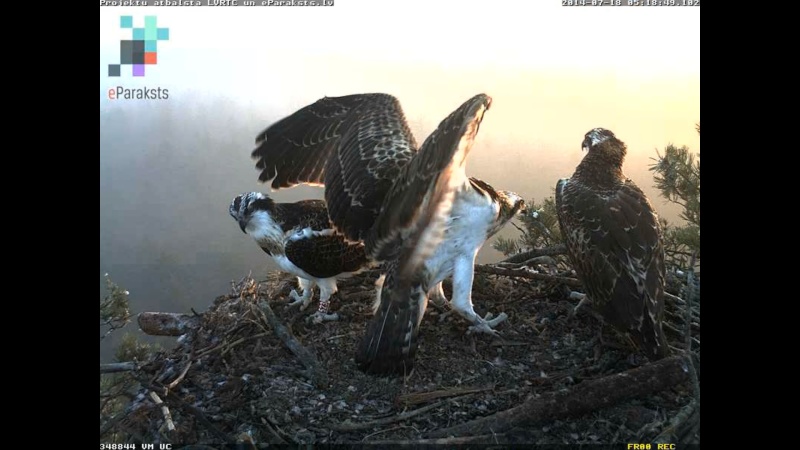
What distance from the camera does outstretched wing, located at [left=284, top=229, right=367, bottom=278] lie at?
8.61 ft

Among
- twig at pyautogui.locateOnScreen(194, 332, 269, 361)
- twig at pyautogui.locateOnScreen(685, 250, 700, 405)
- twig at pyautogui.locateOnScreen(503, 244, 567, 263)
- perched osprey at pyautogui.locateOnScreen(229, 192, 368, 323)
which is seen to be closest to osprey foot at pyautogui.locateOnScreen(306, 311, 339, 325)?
perched osprey at pyautogui.locateOnScreen(229, 192, 368, 323)

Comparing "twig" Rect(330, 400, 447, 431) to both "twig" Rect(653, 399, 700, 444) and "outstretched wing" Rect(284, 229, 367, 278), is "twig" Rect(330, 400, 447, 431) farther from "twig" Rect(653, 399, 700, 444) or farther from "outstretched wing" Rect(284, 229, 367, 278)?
"twig" Rect(653, 399, 700, 444)

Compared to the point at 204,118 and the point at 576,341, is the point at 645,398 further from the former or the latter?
the point at 204,118

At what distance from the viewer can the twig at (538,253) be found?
293 centimetres

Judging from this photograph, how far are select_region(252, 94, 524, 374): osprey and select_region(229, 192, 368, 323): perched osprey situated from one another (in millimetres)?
83

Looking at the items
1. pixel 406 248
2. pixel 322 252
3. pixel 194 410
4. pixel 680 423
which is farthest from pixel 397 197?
pixel 680 423

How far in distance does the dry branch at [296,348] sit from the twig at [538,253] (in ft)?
3.61

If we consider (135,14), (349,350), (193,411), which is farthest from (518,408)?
(135,14)

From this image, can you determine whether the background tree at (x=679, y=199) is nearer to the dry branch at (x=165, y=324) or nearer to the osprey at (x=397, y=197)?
the osprey at (x=397, y=197)

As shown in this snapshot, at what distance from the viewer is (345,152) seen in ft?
9.12

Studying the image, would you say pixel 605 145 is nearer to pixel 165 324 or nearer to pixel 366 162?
pixel 366 162

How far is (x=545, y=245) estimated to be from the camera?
3.02 meters

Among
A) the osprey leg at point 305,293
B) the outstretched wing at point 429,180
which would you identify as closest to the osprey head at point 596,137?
the outstretched wing at point 429,180

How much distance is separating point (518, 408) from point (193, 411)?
1265 millimetres
